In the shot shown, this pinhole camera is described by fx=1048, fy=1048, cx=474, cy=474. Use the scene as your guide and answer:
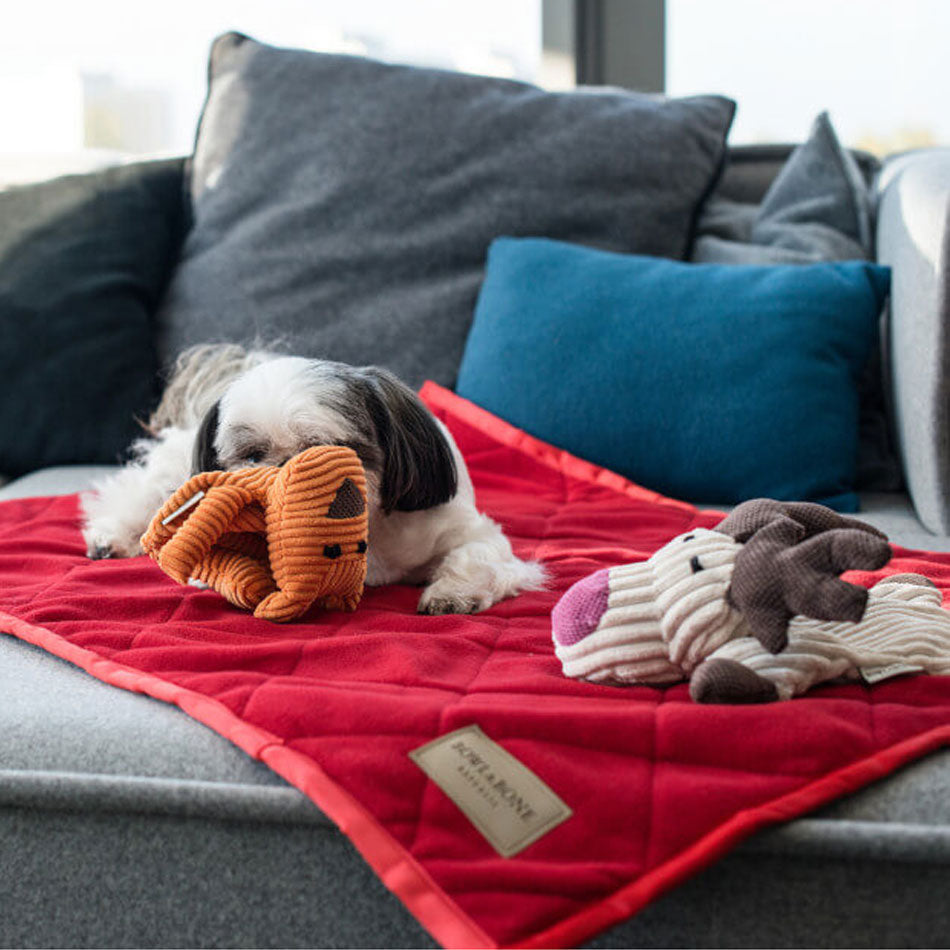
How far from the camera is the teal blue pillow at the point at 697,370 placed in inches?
72.1

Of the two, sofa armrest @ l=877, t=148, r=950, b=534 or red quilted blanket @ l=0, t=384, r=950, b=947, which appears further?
sofa armrest @ l=877, t=148, r=950, b=534

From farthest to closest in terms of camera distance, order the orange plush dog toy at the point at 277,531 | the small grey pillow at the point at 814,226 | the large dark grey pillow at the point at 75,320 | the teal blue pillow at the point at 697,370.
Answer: the large dark grey pillow at the point at 75,320 → the small grey pillow at the point at 814,226 → the teal blue pillow at the point at 697,370 → the orange plush dog toy at the point at 277,531

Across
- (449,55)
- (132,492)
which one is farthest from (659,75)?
(132,492)

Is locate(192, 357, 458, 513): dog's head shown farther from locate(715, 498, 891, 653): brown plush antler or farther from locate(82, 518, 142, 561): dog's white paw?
locate(715, 498, 891, 653): brown plush antler

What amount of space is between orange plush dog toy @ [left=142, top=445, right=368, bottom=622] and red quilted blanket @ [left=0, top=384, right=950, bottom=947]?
0.04m

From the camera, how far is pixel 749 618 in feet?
3.18

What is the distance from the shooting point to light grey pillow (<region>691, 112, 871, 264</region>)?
2164mm

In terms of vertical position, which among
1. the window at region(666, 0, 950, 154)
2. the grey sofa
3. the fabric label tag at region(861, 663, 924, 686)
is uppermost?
the window at region(666, 0, 950, 154)

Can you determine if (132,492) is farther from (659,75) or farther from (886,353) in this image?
(659,75)

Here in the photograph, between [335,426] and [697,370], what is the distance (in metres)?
0.75

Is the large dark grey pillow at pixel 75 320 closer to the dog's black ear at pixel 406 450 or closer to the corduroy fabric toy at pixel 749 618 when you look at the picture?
the dog's black ear at pixel 406 450

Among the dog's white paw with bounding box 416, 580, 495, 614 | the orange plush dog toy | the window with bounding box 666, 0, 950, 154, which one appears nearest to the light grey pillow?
the window with bounding box 666, 0, 950, 154

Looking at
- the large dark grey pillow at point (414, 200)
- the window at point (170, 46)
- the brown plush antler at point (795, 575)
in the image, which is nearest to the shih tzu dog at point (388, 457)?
the brown plush antler at point (795, 575)

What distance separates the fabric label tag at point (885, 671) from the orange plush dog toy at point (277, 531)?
23.6 inches
